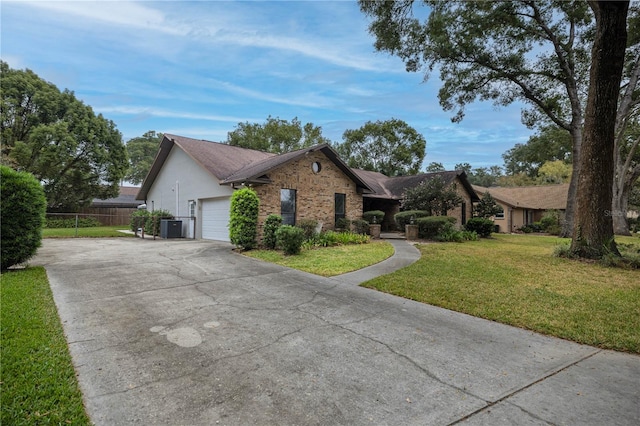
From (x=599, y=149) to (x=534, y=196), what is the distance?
84.7ft

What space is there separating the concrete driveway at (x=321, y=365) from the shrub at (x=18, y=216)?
259 cm

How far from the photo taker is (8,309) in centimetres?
462

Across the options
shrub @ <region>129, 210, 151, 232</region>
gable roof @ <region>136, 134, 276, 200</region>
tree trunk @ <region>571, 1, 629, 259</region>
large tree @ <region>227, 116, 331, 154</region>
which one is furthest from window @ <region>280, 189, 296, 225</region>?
large tree @ <region>227, 116, 331, 154</region>

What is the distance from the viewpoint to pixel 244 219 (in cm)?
1156

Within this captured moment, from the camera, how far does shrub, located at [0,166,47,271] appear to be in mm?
7090

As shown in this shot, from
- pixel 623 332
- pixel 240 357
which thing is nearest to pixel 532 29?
pixel 623 332

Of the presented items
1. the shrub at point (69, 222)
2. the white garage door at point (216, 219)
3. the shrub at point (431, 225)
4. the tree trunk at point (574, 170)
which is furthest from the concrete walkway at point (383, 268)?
A: the shrub at point (69, 222)

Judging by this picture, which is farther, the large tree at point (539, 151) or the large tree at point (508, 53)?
the large tree at point (539, 151)

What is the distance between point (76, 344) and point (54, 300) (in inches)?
90.9

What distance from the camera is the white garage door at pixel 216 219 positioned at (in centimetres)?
1460

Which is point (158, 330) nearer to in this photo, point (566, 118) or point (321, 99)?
point (321, 99)

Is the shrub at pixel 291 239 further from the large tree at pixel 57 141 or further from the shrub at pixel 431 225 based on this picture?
the large tree at pixel 57 141

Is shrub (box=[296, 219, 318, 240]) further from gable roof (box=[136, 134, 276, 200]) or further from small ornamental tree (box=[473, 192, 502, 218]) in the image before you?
small ornamental tree (box=[473, 192, 502, 218])

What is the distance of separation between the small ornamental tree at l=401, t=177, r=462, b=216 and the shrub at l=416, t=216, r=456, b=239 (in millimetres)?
1632
